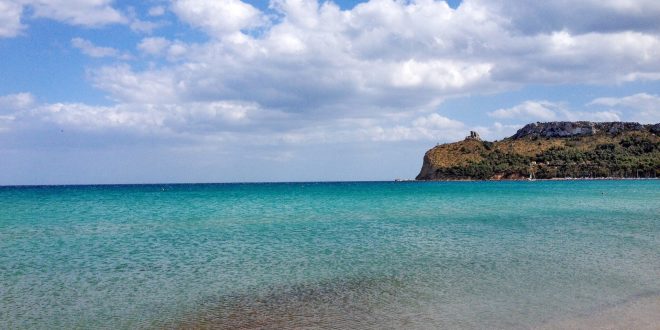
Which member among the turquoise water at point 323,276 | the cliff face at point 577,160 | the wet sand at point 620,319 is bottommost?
the wet sand at point 620,319

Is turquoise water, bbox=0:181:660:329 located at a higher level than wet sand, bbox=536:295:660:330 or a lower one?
higher

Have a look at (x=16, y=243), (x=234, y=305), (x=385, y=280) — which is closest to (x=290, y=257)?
(x=385, y=280)

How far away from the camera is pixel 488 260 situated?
18.6 m

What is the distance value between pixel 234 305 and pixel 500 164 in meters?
189

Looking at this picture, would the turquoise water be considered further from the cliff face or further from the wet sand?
the cliff face

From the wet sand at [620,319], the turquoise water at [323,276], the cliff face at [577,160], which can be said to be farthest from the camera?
the cliff face at [577,160]

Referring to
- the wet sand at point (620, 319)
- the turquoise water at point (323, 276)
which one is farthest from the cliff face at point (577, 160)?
the wet sand at point (620, 319)

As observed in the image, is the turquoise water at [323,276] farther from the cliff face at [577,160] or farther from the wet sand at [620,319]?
the cliff face at [577,160]

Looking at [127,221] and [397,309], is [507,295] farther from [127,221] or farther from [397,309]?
[127,221]

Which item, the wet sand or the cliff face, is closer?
the wet sand

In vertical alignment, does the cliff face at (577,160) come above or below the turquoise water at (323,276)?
above

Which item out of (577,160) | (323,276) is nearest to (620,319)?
(323,276)

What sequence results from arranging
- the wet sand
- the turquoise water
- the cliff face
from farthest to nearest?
the cliff face, the turquoise water, the wet sand

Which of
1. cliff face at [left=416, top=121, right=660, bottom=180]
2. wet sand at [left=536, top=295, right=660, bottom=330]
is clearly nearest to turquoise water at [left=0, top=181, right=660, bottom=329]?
wet sand at [left=536, top=295, right=660, bottom=330]
